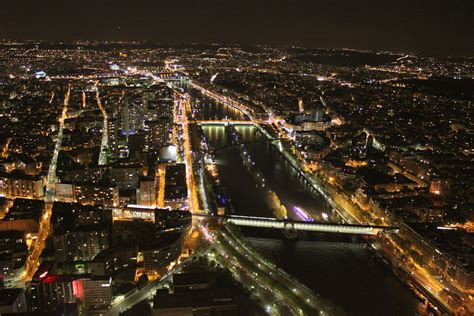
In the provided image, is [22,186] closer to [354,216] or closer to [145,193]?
[145,193]

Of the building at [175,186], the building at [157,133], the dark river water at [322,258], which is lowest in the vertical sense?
the dark river water at [322,258]

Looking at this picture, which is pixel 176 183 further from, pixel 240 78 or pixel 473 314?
pixel 240 78

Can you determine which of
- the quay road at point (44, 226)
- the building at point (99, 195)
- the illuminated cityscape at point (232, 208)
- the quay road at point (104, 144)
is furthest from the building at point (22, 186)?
the quay road at point (104, 144)

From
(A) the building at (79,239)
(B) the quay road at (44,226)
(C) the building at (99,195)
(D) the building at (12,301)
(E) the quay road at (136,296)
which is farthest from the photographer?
(C) the building at (99,195)

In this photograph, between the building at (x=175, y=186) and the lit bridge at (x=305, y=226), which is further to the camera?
the building at (x=175, y=186)

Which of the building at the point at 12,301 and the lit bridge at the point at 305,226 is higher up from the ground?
the building at the point at 12,301

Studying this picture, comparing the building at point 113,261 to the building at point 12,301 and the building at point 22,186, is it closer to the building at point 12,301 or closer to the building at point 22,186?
the building at point 12,301
